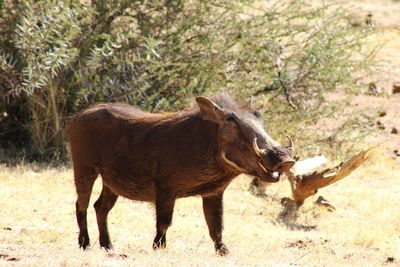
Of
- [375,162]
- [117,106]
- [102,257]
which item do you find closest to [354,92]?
[375,162]

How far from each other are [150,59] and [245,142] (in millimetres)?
5265

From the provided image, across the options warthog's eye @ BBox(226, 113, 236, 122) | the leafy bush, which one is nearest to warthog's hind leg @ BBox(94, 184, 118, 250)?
warthog's eye @ BBox(226, 113, 236, 122)

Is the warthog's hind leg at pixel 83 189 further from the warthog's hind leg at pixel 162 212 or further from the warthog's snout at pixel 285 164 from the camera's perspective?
the warthog's snout at pixel 285 164

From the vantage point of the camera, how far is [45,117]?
532 inches

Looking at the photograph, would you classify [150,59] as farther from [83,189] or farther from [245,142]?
[245,142]

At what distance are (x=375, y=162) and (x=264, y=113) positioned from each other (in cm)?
193

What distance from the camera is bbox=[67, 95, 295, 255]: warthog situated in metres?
8.05

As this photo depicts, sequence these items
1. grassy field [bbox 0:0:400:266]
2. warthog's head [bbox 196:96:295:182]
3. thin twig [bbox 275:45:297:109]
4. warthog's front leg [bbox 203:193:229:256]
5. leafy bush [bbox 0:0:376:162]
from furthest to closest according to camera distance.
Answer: thin twig [bbox 275:45:297:109], leafy bush [bbox 0:0:376:162], warthog's front leg [bbox 203:193:229:256], grassy field [bbox 0:0:400:266], warthog's head [bbox 196:96:295:182]

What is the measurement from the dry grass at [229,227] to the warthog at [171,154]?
447 mm

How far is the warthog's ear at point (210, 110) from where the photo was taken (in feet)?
27.1

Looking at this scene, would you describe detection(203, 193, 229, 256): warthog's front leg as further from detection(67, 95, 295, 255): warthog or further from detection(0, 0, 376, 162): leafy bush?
detection(0, 0, 376, 162): leafy bush

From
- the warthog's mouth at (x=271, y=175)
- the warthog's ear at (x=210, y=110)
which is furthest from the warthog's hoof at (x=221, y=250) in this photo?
the warthog's ear at (x=210, y=110)

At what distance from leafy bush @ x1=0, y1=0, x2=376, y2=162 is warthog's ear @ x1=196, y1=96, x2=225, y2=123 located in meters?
4.47

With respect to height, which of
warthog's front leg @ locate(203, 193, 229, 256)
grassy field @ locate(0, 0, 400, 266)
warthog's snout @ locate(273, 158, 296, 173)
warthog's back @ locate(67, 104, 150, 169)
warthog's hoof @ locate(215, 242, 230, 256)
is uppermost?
warthog's snout @ locate(273, 158, 296, 173)
